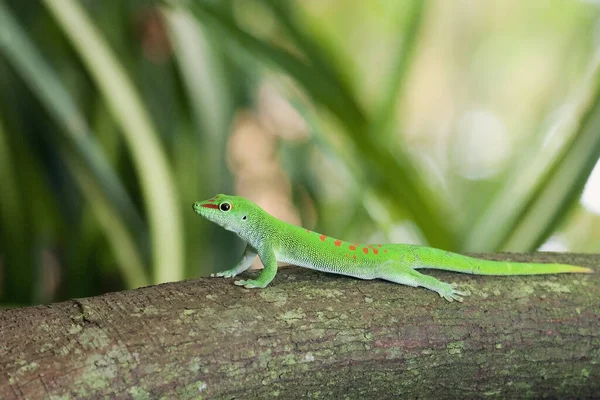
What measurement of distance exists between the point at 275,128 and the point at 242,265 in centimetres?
164

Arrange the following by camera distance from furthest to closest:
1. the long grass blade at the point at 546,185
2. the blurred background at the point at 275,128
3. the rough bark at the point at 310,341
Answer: the blurred background at the point at 275,128, the long grass blade at the point at 546,185, the rough bark at the point at 310,341

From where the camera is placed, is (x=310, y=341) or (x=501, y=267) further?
(x=501, y=267)

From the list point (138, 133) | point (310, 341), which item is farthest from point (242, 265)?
point (138, 133)

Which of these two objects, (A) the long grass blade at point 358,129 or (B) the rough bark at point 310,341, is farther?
(A) the long grass blade at point 358,129

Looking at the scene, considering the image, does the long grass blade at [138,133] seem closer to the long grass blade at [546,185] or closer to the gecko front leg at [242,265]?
the gecko front leg at [242,265]

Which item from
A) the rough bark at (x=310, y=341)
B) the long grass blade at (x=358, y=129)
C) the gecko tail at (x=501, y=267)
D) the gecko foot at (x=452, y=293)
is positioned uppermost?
the long grass blade at (x=358, y=129)

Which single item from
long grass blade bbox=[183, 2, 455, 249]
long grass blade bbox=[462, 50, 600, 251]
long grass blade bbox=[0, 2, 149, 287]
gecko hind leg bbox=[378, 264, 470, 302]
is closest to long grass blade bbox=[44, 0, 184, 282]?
long grass blade bbox=[0, 2, 149, 287]

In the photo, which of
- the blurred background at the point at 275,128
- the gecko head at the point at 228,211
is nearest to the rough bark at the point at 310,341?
the gecko head at the point at 228,211

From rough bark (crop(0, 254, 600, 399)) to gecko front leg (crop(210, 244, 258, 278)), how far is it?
10 cm

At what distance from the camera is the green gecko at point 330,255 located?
123 centimetres

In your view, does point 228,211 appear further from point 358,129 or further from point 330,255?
point 358,129

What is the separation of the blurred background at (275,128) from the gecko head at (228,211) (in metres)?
0.51

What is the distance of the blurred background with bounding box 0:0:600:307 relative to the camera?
1.67 m

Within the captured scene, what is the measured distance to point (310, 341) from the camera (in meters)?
0.90
